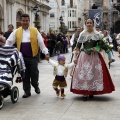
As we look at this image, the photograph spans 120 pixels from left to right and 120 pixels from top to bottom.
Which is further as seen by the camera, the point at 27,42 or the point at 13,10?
the point at 13,10

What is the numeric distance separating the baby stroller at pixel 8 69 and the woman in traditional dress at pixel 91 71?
138cm

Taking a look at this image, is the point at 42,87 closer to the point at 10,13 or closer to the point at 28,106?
the point at 28,106

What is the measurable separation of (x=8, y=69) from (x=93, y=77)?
1.87 m

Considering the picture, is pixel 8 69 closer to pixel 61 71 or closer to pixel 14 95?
pixel 14 95

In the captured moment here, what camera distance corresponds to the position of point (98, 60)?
785 centimetres

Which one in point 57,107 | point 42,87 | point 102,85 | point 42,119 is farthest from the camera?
point 42,87

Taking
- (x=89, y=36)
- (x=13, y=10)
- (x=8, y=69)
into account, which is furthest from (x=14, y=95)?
(x=13, y=10)

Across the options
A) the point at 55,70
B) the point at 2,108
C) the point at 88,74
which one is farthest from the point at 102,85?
the point at 2,108

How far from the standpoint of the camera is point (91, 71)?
7.84 metres

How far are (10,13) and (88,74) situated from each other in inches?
833

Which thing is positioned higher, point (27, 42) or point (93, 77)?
point (27, 42)

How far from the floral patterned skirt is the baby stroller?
144cm

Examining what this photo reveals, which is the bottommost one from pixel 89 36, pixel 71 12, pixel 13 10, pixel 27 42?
pixel 27 42

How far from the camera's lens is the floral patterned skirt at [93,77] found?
Answer: 780cm
